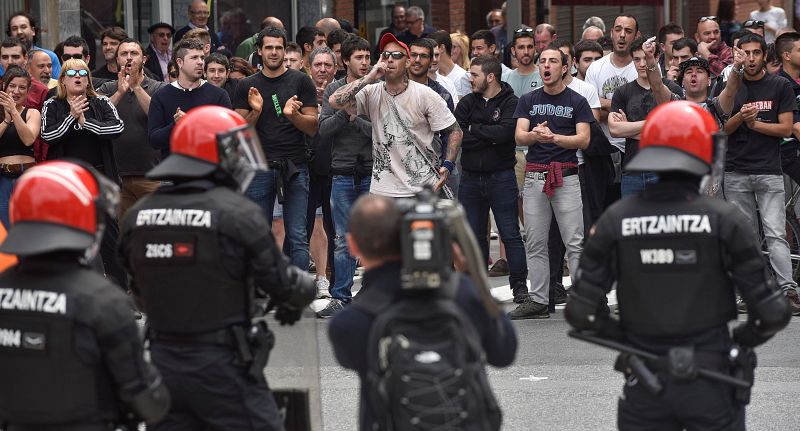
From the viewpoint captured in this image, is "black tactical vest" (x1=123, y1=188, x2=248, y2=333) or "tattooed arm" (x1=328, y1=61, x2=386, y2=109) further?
"tattooed arm" (x1=328, y1=61, x2=386, y2=109)

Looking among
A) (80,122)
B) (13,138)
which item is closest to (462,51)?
(80,122)

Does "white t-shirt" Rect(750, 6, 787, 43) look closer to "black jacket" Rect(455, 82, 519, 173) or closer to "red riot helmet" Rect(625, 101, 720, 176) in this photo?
"black jacket" Rect(455, 82, 519, 173)

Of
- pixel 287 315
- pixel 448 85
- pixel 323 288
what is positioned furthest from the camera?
pixel 448 85

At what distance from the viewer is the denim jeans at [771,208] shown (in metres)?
9.49

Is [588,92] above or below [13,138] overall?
above

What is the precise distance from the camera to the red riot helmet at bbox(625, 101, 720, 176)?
4.91m

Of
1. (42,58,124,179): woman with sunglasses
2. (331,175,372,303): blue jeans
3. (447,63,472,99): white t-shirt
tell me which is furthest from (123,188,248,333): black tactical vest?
(447,63,472,99): white t-shirt

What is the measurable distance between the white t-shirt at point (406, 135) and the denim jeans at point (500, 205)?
0.56 meters

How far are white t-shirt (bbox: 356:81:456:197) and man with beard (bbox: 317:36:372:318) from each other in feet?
1.06

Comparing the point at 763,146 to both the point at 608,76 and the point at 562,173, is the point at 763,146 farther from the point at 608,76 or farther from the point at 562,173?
the point at 608,76

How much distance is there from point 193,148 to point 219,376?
848 mm

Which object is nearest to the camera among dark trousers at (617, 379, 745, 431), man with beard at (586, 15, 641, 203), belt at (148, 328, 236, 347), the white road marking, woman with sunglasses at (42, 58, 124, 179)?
dark trousers at (617, 379, 745, 431)

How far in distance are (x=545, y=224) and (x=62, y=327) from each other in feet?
19.4

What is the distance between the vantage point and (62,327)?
4184 millimetres
